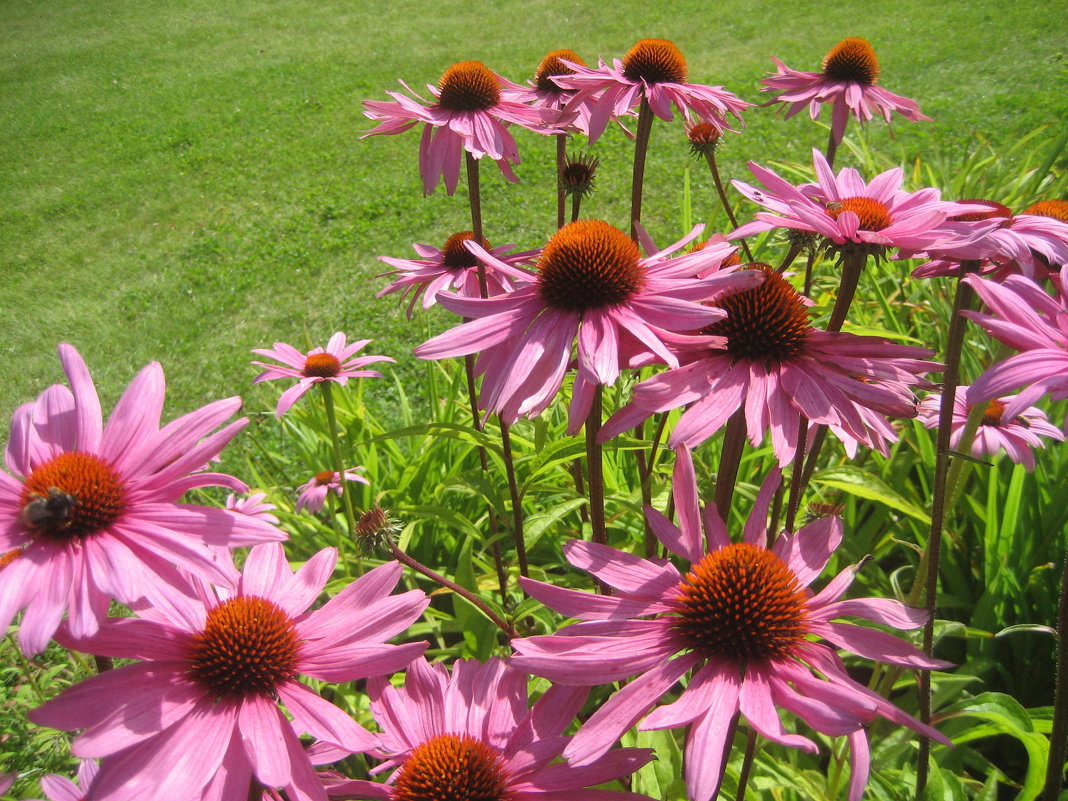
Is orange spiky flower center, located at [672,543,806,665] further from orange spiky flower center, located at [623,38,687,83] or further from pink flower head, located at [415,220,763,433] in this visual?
orange spiky flower center, located at [623,38,687,83]

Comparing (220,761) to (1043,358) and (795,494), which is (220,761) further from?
(1043,358)

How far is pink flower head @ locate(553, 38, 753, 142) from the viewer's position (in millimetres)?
1388

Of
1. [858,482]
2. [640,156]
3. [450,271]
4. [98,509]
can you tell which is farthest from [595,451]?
[450,271]

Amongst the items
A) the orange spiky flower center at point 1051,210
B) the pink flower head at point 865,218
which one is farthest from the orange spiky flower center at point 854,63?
the pink flower head at point 865,218

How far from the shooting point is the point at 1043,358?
72 cm

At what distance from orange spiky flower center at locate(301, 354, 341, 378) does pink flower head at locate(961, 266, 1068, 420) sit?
1.39 m

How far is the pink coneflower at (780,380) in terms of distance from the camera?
2.61 feet

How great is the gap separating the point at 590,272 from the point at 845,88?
135 centimetres

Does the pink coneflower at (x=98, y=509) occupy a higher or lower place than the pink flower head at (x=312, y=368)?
higher

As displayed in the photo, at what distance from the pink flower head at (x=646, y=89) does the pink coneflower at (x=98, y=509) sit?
0.88 metres

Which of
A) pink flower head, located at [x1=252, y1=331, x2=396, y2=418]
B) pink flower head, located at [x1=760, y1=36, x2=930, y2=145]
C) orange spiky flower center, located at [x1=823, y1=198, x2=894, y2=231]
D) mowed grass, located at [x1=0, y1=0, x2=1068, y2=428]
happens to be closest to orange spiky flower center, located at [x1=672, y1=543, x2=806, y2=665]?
orange spiky flower center, located at [x1=823, y1=198, x2=894, y2=231]

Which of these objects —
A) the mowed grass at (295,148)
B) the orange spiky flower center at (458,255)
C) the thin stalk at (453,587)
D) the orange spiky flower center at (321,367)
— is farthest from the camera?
the mowed grass at (295,148)

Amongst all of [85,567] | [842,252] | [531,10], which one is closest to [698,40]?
[531,10]

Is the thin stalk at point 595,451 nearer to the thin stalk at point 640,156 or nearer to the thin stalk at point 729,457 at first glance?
the thin stalk at point 729,457
